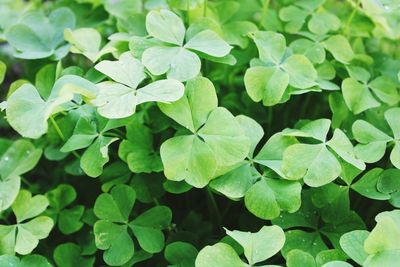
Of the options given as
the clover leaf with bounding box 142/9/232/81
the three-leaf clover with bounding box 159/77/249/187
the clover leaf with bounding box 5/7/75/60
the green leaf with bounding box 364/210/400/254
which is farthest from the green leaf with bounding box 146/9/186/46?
the green leaf with bounding box 364/210/400/254

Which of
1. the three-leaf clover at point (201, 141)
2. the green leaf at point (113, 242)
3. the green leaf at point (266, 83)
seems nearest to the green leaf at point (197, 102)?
the three-leaf clover at point (201, 141)

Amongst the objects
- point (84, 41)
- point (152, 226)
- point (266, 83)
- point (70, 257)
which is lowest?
point (70, 257)

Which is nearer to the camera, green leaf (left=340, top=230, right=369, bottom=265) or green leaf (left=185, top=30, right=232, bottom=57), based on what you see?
green leaf (left=340, top=230, right=369, bottom=265)

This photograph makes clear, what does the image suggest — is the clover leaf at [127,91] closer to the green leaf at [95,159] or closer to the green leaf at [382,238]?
the green leaf at [95,159]

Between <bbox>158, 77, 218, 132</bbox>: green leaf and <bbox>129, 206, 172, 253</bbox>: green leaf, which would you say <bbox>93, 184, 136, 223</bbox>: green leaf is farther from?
<bbox>158, 77, 218, 132</bbox>: green leaf

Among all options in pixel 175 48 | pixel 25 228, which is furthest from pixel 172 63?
pixel 25 228

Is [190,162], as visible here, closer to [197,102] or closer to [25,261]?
[197,102]

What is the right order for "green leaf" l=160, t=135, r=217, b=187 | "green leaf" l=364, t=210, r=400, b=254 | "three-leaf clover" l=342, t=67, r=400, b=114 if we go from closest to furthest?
"green leaf" l=364, t=210, r=400, b=254 → "green leaf" l=160, t=135, r=217, b=187 → "three-leaf clover" l=342, t=67, r=400, b=114

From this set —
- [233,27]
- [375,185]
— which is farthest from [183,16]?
[375,185]
